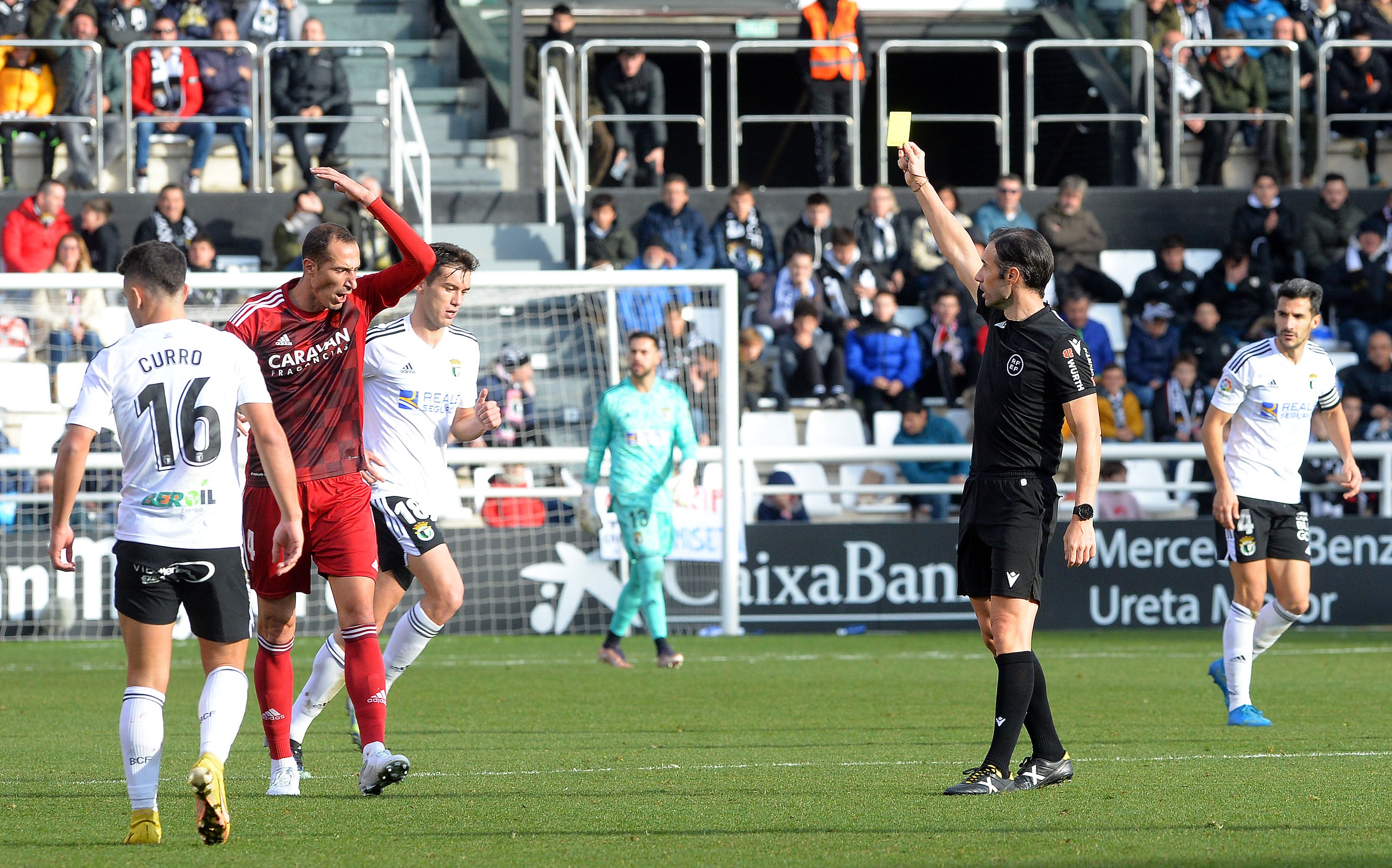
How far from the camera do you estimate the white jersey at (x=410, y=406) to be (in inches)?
302

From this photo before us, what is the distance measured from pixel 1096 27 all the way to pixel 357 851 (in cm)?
1783

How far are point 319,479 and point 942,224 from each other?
8.35 feet

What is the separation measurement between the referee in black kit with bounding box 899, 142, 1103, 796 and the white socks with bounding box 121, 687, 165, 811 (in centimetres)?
271

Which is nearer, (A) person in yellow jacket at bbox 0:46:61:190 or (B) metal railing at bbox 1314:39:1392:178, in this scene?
(A) person in yellow jacket at bbox 0:46:61:190

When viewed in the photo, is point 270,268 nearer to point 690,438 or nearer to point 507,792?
point 690,438

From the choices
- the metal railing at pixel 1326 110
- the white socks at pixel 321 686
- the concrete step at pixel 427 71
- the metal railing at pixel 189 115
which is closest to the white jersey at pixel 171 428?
the white socks at pixel 321 686

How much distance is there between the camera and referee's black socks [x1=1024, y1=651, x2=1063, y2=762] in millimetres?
6508

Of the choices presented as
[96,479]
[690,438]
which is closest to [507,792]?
[690,438]

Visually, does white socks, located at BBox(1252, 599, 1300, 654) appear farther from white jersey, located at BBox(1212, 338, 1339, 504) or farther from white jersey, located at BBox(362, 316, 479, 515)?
white jersey, located at BBox(362, 316, 479, 515)

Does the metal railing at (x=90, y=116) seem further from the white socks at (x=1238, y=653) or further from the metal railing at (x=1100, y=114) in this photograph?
the white socks at (x=1238, y=653)

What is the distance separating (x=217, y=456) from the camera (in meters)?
5.54

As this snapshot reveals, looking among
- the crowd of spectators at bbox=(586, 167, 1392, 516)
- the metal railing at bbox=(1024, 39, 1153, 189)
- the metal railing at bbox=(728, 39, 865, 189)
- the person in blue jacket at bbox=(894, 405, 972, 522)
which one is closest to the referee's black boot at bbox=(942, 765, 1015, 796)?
the person in blue jacket at bbox=(894, 405, 972, 522)

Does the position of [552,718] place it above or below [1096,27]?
below

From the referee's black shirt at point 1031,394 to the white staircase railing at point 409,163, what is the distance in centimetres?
1199
